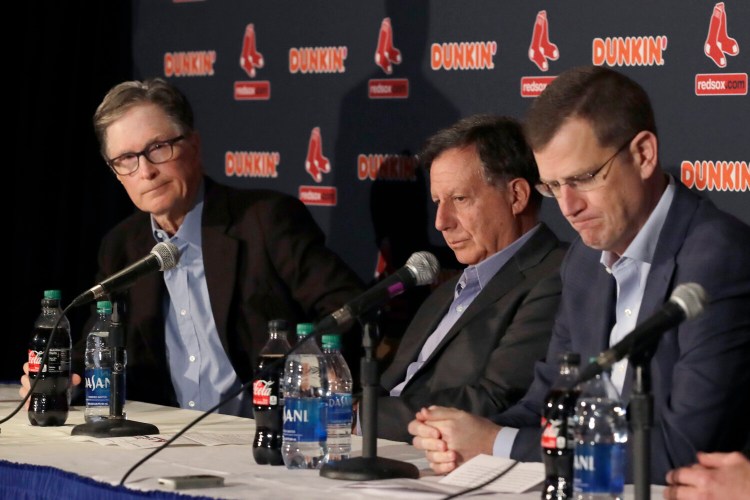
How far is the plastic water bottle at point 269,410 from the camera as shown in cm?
270

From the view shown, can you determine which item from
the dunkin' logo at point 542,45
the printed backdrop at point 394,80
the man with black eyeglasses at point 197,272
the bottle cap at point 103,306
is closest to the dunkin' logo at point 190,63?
the printed backdrop at point 394,80

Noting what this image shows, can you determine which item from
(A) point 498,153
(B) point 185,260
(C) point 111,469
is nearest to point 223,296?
(B) point 185,260

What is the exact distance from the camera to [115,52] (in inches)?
227

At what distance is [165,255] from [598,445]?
1.32 metres

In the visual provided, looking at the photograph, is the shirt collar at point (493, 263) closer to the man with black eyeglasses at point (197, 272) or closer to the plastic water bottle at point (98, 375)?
the man with black eyeglasses at point (197, 272)

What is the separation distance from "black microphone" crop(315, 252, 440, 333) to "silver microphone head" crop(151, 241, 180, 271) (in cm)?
70

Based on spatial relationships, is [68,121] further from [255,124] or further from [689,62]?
[689,62]

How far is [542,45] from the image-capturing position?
4.27 m

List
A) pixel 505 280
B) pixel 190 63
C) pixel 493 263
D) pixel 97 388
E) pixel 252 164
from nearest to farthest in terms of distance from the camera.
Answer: pixel 97 388 < pixel 505 280 < pixel 493 263 < pixel 252 164 < pixel 190 63

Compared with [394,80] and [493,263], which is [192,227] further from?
[493,263]

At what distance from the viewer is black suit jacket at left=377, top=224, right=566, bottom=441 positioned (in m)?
3.25

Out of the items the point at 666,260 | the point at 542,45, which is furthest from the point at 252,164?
the point at 666,260

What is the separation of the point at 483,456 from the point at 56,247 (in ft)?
11.2

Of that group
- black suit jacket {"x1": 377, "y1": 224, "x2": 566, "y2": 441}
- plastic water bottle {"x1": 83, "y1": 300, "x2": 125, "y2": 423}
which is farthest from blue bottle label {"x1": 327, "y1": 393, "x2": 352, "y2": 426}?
plastic water bottle {"x1": 83, "y1": 300, "x2": 125, "y2": 423}
